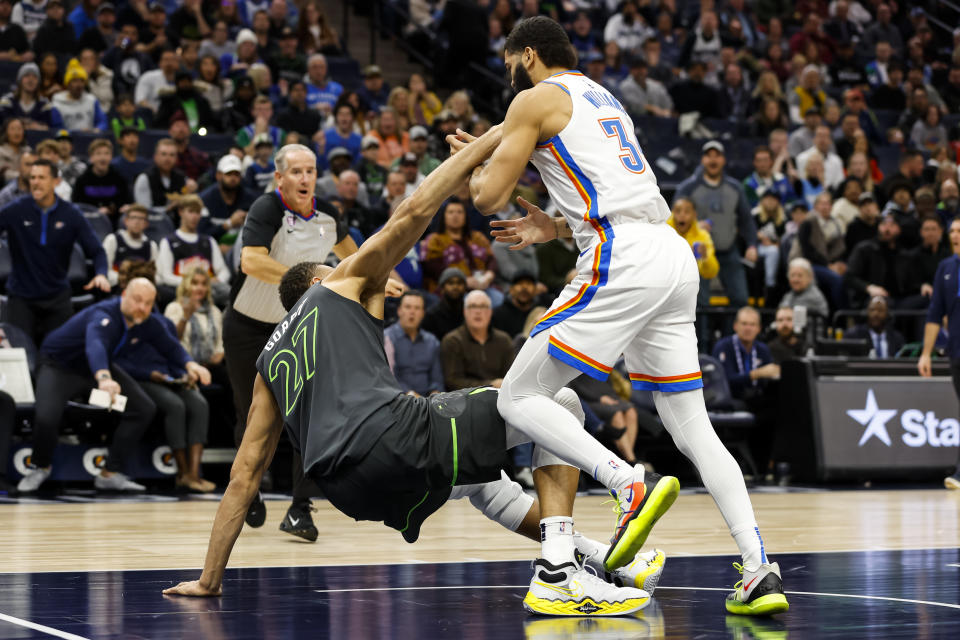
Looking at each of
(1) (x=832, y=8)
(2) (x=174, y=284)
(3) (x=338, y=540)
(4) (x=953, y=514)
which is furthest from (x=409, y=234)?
(1) (x=832, y=8)

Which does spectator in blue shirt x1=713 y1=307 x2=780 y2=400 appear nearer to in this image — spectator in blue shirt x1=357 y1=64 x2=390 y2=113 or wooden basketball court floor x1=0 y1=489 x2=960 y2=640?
wooden basketball court floor x1=0 y1=489 x2=960 y2=640

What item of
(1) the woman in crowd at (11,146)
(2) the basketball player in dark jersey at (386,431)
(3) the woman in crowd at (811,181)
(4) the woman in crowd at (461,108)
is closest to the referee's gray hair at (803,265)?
(3) the woman in crowd at (811,181)

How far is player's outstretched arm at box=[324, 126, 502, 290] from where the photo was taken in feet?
15.4

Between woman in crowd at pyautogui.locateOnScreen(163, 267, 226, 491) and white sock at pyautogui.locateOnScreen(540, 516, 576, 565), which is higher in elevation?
white sock at pyautogui.locateOnScreen(540, 516, 576, 565)

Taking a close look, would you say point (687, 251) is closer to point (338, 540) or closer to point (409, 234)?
point (409, 234)

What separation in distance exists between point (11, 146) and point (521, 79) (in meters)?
8.67

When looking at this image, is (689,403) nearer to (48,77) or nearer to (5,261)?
(5,261)

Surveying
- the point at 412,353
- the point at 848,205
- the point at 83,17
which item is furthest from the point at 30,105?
the point at 848,205

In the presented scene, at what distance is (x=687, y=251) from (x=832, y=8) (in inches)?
724

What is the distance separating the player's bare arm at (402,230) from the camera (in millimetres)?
4699

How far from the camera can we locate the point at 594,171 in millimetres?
4805

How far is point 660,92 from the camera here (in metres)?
18.0

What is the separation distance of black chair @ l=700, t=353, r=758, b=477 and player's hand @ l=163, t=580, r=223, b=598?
24.2 feet

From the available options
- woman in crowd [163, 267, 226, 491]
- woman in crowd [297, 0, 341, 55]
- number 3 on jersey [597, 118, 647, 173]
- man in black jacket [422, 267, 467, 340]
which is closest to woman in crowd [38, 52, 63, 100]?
woman in crowd [297, 0, 341, 55]
